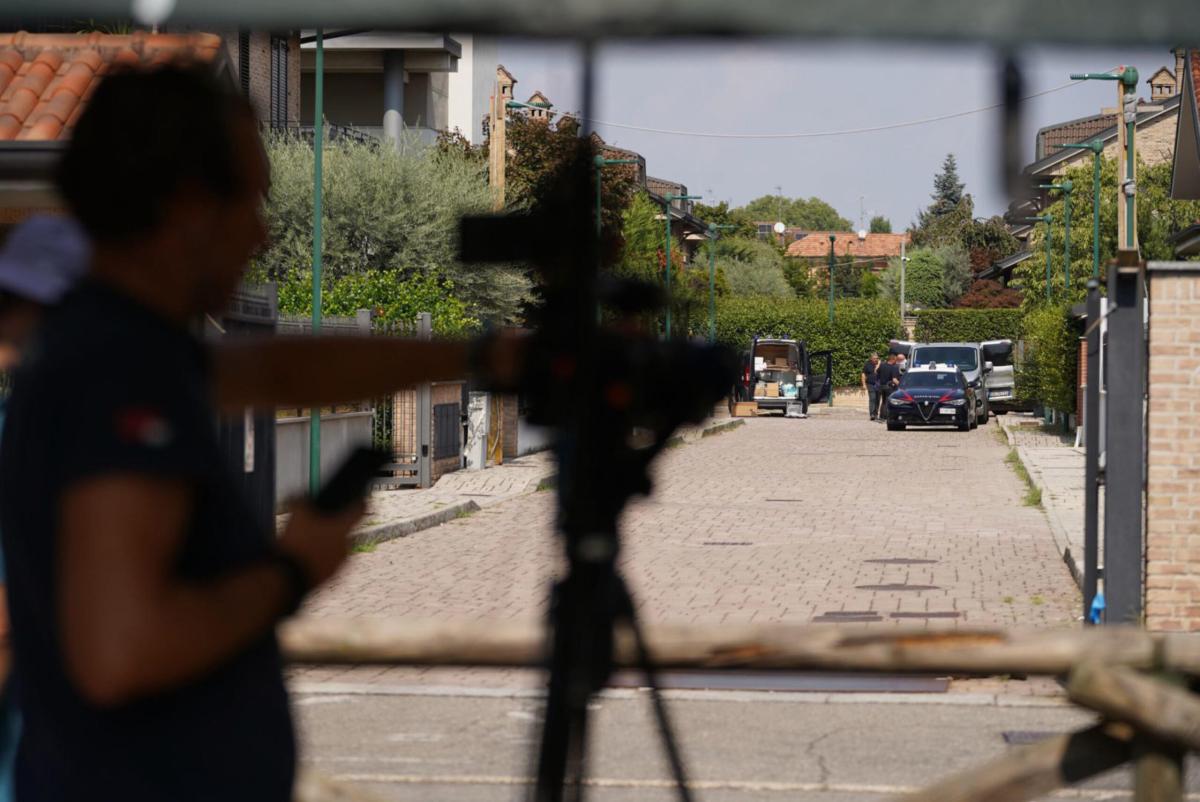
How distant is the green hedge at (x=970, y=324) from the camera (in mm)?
66688

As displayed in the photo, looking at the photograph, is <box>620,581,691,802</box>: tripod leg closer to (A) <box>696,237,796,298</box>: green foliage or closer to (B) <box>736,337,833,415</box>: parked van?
(B) <box>736,337,833,415</box>: parked van

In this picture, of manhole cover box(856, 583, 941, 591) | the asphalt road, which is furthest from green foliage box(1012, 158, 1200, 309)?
the asphalt road

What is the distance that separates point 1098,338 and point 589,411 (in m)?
7.97

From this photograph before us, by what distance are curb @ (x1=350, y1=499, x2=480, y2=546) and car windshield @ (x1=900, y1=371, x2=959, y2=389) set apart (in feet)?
78.3

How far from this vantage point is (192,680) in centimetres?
196

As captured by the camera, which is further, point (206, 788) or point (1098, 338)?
point (1098, 338)

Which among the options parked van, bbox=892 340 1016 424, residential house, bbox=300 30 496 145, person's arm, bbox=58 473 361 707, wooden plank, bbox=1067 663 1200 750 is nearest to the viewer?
person's arm, bbox=58 473 361 707

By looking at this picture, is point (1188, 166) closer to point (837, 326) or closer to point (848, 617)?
point (848, 617)

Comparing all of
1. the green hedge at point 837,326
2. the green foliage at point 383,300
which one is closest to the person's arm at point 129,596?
the green foliage at point 383,300

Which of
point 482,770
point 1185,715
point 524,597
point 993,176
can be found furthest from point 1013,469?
point 993,176

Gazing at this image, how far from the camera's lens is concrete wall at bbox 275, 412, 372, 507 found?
18625 mm

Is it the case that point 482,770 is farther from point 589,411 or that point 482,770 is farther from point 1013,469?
point 1013,469

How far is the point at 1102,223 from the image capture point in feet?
156

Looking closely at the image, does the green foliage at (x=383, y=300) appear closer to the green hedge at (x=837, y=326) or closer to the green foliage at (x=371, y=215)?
the green foliage at (x=371, y=215)
